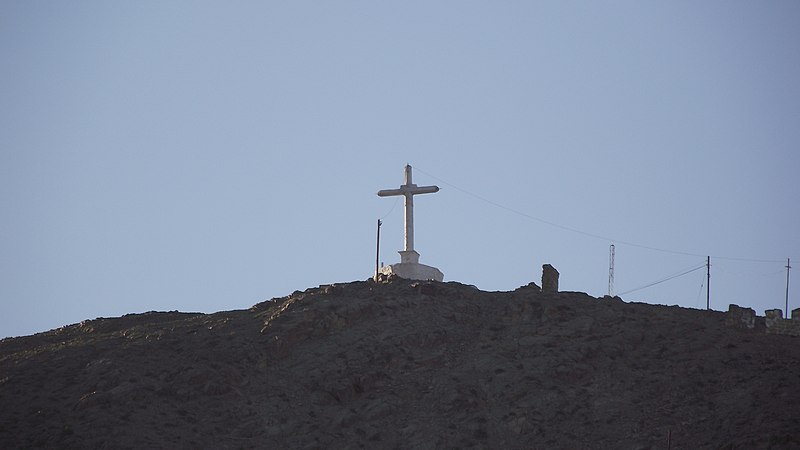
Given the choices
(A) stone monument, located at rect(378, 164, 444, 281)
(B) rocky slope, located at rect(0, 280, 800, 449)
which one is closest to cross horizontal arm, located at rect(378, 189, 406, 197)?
(A) stone monument, located at rect(378, 164, 444, 281)

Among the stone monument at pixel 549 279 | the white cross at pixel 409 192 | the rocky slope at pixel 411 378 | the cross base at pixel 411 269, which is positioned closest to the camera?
the rocky slope at pixel 411 378

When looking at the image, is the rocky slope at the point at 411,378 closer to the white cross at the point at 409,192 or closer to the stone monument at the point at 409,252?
the stone monument at the point at 409,252

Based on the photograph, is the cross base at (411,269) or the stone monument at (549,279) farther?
the cross base at (411,269)

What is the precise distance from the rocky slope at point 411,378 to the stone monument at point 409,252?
19.1 feet

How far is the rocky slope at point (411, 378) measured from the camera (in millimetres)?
47125

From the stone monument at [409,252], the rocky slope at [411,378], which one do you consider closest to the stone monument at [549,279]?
the rocky slope at [411,378]

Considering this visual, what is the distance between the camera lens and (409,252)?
6688 cm

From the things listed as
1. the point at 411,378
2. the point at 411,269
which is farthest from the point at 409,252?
the point at 411,378

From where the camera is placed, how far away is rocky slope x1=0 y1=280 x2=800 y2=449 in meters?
47.1

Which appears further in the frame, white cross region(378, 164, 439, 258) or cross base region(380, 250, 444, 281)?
white cross region(378, 164, 439, 258)

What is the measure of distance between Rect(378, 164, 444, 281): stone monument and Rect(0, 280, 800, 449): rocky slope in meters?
5.81

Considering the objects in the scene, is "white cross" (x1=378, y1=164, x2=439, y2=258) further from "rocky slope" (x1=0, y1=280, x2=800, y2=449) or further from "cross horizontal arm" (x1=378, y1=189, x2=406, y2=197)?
"rocky slope" (x1=0, y1=280, x2=800, y2=449)

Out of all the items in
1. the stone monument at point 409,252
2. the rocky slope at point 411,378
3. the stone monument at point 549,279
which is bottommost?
the rocky slope at point 411,378

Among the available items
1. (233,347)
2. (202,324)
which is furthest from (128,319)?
(233,347)
